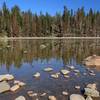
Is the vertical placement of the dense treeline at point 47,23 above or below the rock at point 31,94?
above

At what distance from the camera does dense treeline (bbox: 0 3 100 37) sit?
106 meters

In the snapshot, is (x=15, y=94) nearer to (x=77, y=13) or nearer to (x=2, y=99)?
(x=2, y=99)

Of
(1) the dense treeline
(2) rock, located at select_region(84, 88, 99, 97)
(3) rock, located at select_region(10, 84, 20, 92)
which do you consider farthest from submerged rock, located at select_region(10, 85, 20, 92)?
(1) the dense treeline

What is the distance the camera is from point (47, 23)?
124188 mm

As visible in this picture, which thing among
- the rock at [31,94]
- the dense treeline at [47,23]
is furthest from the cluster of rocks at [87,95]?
the dense treeline at [47,23]

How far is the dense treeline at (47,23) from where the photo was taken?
106m

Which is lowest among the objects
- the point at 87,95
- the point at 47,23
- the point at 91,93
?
the point at 87,95

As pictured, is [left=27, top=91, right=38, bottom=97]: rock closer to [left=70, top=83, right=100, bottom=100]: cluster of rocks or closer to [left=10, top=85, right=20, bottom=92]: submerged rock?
[left=10, top=85, right=20, bottom=92]: submerged rock

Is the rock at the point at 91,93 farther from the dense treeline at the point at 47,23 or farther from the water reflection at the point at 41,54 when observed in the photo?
the dense treeline at the point at 47,23

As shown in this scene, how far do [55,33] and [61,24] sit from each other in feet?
18.9

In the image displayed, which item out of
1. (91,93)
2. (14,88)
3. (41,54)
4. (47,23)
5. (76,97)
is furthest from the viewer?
(47,23)

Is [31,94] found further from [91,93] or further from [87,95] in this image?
[91,93]

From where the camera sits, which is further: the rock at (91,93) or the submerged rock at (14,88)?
the submerged rock at (14,88)

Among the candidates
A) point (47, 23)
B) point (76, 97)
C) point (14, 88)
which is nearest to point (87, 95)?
point (76, 97)
